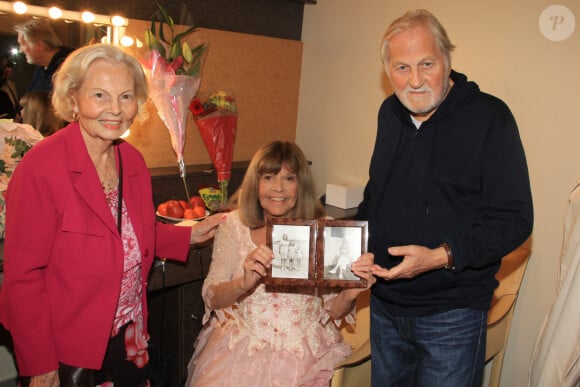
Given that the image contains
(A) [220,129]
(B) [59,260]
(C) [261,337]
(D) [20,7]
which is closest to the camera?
(B) [59,260]

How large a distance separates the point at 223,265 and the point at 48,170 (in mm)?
807

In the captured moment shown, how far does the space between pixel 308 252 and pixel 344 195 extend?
1.31 m

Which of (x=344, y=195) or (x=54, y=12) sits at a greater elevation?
(x=54, y=12)

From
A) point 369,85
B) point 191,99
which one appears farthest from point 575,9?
point 191,99

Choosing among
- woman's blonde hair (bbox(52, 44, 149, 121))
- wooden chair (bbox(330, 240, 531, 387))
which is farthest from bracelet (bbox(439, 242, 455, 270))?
woman's blonde hair (bbox(52, 44, 149, 121))

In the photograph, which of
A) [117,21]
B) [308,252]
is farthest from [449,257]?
[117,21]

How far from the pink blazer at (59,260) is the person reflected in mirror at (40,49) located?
890 mm

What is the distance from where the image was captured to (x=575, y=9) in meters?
2.30

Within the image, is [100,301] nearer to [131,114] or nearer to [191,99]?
[131,114]

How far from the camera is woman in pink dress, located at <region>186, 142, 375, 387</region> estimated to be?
2012 millimetres

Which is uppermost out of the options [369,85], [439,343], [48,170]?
[369,85]

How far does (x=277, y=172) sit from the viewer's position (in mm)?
2094

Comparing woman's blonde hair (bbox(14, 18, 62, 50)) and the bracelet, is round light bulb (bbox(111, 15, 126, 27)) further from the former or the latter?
the bracelet

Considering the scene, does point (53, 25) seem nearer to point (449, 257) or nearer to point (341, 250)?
point (341, 250)
